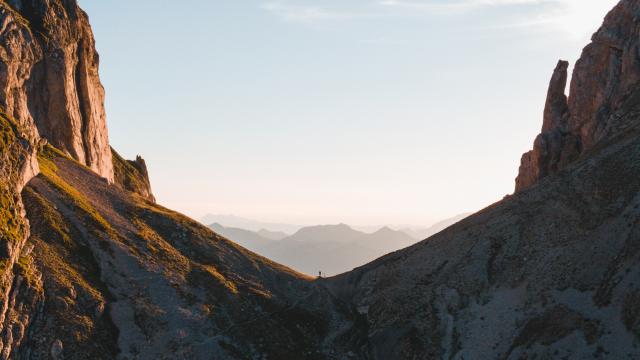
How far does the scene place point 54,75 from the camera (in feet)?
411

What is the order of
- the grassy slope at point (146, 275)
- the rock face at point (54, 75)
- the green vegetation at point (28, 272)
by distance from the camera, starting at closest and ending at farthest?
the green vegetation at point (28, 272)
the grassy slope at point (146, 275)
the rock face at point (54, 75)

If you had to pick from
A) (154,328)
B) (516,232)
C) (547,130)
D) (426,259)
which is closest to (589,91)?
(547,130)

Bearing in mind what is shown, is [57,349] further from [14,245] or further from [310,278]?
[310,278]

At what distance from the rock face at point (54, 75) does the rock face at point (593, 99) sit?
98266 millimetres

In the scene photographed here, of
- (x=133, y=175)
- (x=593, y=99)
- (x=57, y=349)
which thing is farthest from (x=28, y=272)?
(x=593, y=99)

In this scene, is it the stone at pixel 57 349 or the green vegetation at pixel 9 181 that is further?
the green vegetation at pixel 9 181

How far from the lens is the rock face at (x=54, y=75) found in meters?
112

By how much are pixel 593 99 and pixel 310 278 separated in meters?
68.5

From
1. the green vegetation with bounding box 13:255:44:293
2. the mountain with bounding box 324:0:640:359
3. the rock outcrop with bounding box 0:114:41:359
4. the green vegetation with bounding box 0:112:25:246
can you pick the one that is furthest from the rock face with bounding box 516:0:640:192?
the green vegetation with bounding box 0:112:25:246

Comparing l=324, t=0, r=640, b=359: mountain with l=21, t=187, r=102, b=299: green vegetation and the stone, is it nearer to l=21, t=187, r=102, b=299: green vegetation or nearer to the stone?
l=21, t=187, r=102, b=299: green vegetation

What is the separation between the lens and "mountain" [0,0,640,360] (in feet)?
249

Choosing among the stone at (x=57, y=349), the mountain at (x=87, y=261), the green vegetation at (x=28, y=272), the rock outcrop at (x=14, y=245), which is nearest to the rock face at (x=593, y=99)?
the mountain at (x=87, y=261)

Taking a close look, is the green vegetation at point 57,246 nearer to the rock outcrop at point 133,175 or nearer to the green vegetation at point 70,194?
the green vegetation at point 70,194

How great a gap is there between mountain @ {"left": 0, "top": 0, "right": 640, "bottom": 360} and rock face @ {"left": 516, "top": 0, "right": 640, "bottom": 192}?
317 mm
